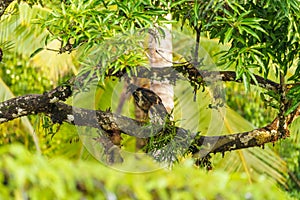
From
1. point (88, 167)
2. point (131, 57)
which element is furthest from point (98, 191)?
point (131, 57)

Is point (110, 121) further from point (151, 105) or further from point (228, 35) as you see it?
point (228, 35)

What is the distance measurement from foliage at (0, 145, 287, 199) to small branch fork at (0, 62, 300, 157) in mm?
1801

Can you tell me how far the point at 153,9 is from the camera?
8.46 ft

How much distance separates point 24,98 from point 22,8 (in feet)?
11.3

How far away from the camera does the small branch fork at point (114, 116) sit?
312 cm

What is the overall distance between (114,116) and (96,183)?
1982 mm

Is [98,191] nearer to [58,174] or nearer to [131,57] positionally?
[58,174]

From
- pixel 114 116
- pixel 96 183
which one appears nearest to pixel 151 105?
pixel 114 116

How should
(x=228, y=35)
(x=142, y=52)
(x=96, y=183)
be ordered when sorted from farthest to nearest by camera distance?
(x=142, y=52) → (x=228, y=35) → (x=96, y=183)

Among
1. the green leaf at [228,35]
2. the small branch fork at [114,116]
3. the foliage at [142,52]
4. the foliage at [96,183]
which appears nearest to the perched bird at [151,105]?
the small branch fork at [114,116]

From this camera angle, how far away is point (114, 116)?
3.24m

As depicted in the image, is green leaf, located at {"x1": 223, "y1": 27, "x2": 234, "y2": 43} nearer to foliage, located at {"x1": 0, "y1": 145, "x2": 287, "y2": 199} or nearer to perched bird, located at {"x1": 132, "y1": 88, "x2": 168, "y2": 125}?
perched bird, located at {"x1": 132, "y1": 88, "x2": 168, "y2": 125}

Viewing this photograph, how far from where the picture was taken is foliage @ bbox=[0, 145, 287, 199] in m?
1.21

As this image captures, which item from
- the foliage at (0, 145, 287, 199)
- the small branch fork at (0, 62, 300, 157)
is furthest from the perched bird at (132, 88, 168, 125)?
the foliage at (0, 145, 287, 199)
